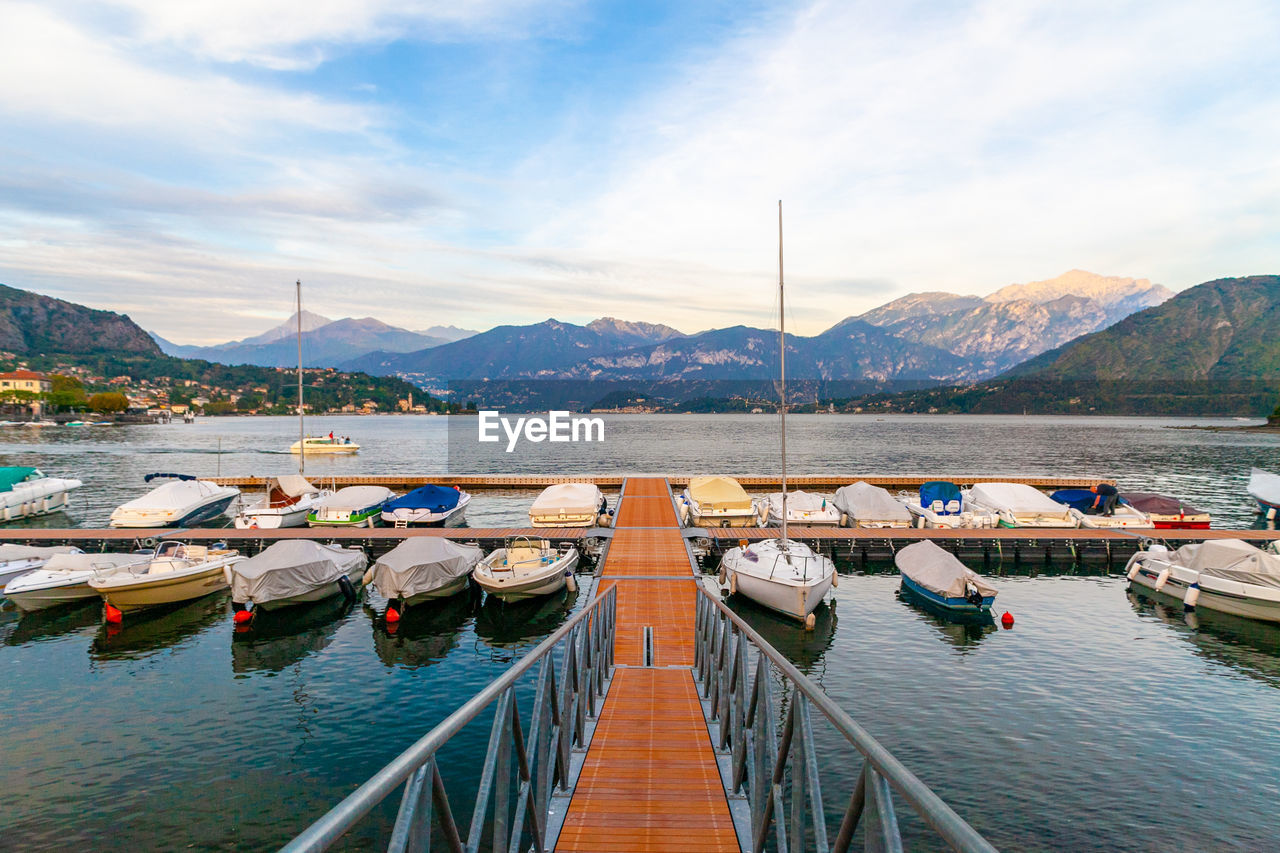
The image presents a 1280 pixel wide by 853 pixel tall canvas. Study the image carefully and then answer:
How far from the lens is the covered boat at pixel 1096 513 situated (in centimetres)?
3419

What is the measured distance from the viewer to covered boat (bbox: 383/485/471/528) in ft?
113

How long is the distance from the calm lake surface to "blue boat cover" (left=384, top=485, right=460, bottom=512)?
10.4m

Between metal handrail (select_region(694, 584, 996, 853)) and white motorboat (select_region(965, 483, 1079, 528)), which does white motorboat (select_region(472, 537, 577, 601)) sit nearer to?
metal handrail (select_region(694, 584, 996, 853))

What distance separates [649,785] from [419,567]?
17246mm

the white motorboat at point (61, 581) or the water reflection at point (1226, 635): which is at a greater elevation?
the white motorboat at point (61, 581)

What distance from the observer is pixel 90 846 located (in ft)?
36.2

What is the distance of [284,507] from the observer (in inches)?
1415

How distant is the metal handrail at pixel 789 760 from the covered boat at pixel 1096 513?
30.6 metres

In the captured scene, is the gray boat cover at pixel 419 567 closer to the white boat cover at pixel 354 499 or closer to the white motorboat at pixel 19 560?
the white motorboat at pixel 19 560

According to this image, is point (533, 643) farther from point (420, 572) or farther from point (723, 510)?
point (723, 510)

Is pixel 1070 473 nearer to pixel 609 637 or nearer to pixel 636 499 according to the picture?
pixel 636 499

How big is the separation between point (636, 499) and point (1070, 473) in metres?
53.3

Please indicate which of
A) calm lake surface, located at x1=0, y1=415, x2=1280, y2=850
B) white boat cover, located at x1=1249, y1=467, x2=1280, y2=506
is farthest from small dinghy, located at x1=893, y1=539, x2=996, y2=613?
white boat cover, located at x1=1249, y1=467, x2=1280, y2=506

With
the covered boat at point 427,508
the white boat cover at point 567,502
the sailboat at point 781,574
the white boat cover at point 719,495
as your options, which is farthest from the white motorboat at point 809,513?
the covered boat at point 427,508
